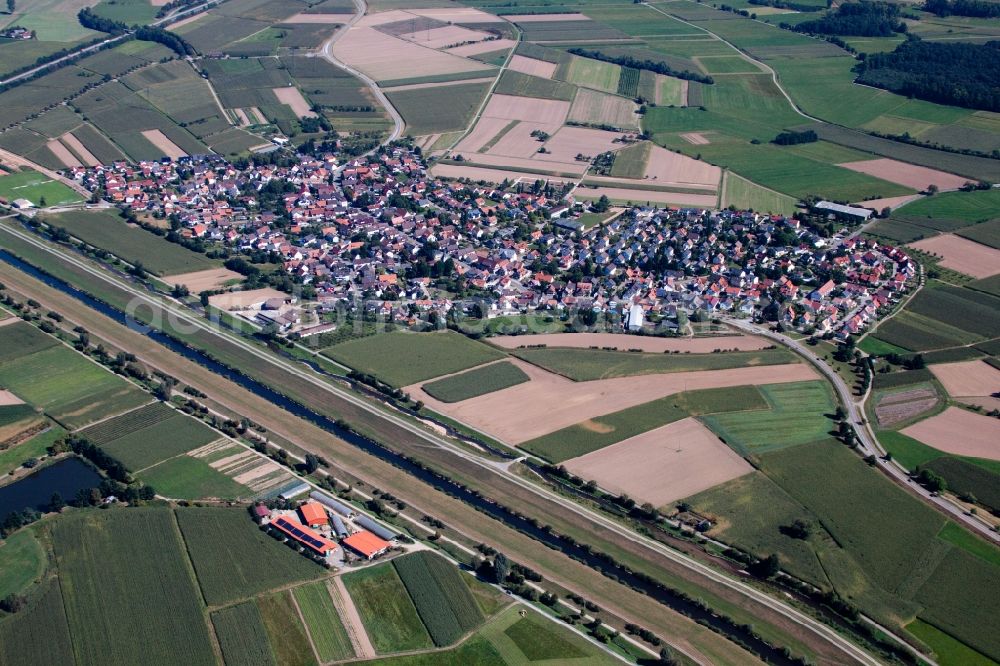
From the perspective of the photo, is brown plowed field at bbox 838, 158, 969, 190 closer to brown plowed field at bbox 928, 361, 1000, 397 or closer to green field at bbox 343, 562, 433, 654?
brown plowed field at bbox 928, 361, 1000, 397

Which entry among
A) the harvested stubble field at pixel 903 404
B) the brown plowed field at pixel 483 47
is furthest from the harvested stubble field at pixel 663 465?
the brown plowed field at pixel 483 47

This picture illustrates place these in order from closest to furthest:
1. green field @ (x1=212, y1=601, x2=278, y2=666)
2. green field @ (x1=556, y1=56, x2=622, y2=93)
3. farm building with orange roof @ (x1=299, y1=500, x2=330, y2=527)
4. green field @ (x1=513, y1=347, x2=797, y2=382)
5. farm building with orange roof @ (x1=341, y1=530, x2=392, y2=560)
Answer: green field @ (x1=212, y1=601, x2=278, y2=666) < farm building with orange roof @ (x1=341, y1=530, x2=392, y2=560) < farm building with orange roof @ (x1=299, y1=500, x2=330, y2=527) < green field @ (x1=513, y1=347, x2=797, y2=382) < green field @ (x1=556, y1=56, x2=622, y2=93)

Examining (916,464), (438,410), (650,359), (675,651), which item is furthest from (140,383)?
(916,464)

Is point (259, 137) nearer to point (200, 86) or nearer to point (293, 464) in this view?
point (200, 86)

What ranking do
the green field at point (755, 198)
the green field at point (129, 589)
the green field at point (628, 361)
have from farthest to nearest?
the green field at point (755, 198)
the green field at point (628, 361)
the green field at point (129, 589)

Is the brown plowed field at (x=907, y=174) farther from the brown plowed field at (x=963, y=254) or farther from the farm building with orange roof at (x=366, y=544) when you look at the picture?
the farm building with orange roof at (x=366, y=544)

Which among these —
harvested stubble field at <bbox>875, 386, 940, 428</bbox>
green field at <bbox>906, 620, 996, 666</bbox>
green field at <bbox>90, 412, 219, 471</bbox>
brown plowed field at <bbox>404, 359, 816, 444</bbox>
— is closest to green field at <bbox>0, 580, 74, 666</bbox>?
green field at <bbox>90, 412, 219, 471</bbox>

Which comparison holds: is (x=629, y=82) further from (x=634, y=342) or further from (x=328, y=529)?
(x=328, y=529)
